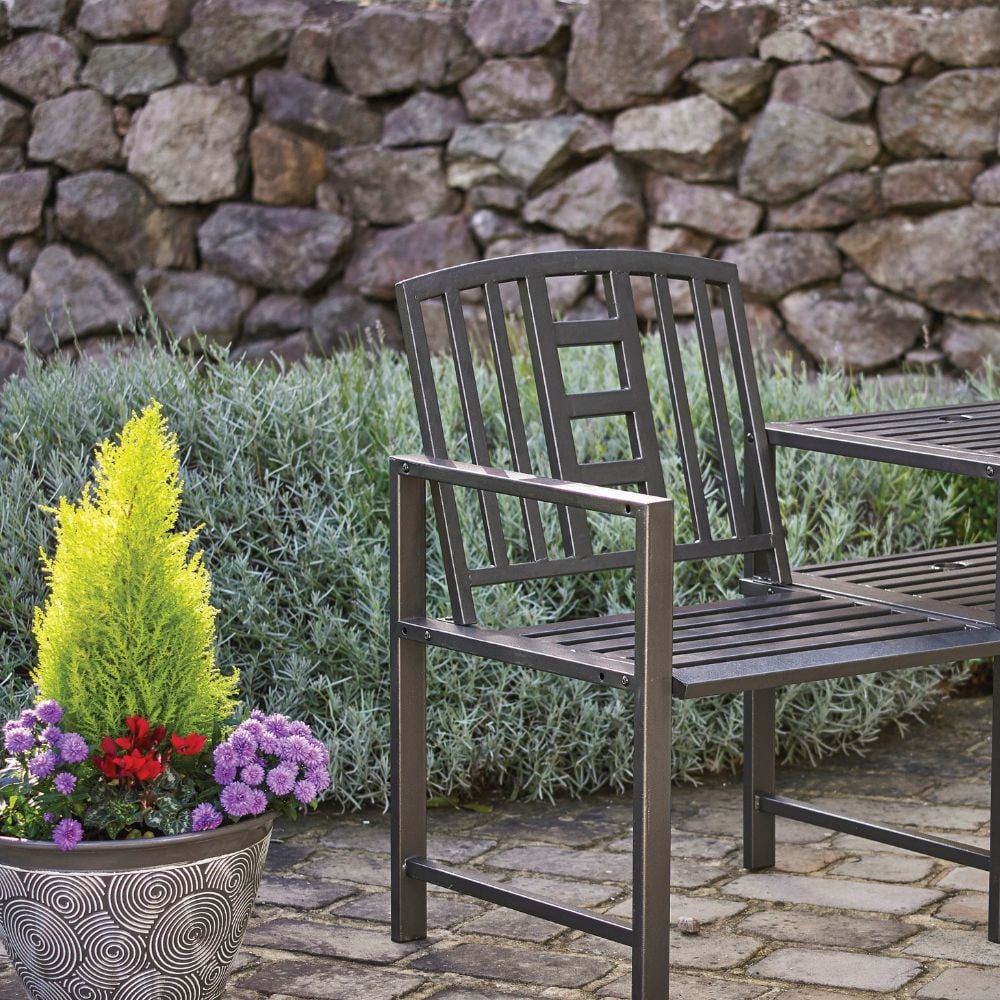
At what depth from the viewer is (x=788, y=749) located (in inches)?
151

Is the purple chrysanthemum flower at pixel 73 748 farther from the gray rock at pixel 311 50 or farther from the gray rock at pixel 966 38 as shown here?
the gray rock at pixel 311 50

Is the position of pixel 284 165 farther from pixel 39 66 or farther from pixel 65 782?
pixel 65 782

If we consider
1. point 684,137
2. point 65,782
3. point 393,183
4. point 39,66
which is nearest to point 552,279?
point 684,137

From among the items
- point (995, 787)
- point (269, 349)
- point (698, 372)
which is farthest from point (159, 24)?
point (995, 787)

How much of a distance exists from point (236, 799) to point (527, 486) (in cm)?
61

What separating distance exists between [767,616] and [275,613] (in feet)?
4.16

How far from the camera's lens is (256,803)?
235 cm

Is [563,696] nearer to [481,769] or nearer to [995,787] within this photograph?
[481,769]

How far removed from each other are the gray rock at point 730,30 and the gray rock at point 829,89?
0.64ft

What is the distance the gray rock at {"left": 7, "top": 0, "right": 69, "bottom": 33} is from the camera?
7543 mm

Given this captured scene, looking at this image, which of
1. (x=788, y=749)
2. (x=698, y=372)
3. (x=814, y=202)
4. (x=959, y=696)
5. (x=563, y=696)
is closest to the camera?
(x=563, y=696)

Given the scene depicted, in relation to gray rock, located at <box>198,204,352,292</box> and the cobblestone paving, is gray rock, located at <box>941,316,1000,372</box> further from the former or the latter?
the cobblestone paving

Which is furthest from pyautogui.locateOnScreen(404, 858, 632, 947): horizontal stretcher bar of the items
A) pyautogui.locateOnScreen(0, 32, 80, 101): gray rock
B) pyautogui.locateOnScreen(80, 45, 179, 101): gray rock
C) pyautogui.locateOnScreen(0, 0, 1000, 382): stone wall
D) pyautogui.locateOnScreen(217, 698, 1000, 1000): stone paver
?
pyautogui.locateOnScreen(0, 32, 80, 101): gray rock

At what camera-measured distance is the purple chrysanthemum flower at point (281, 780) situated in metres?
2.38
